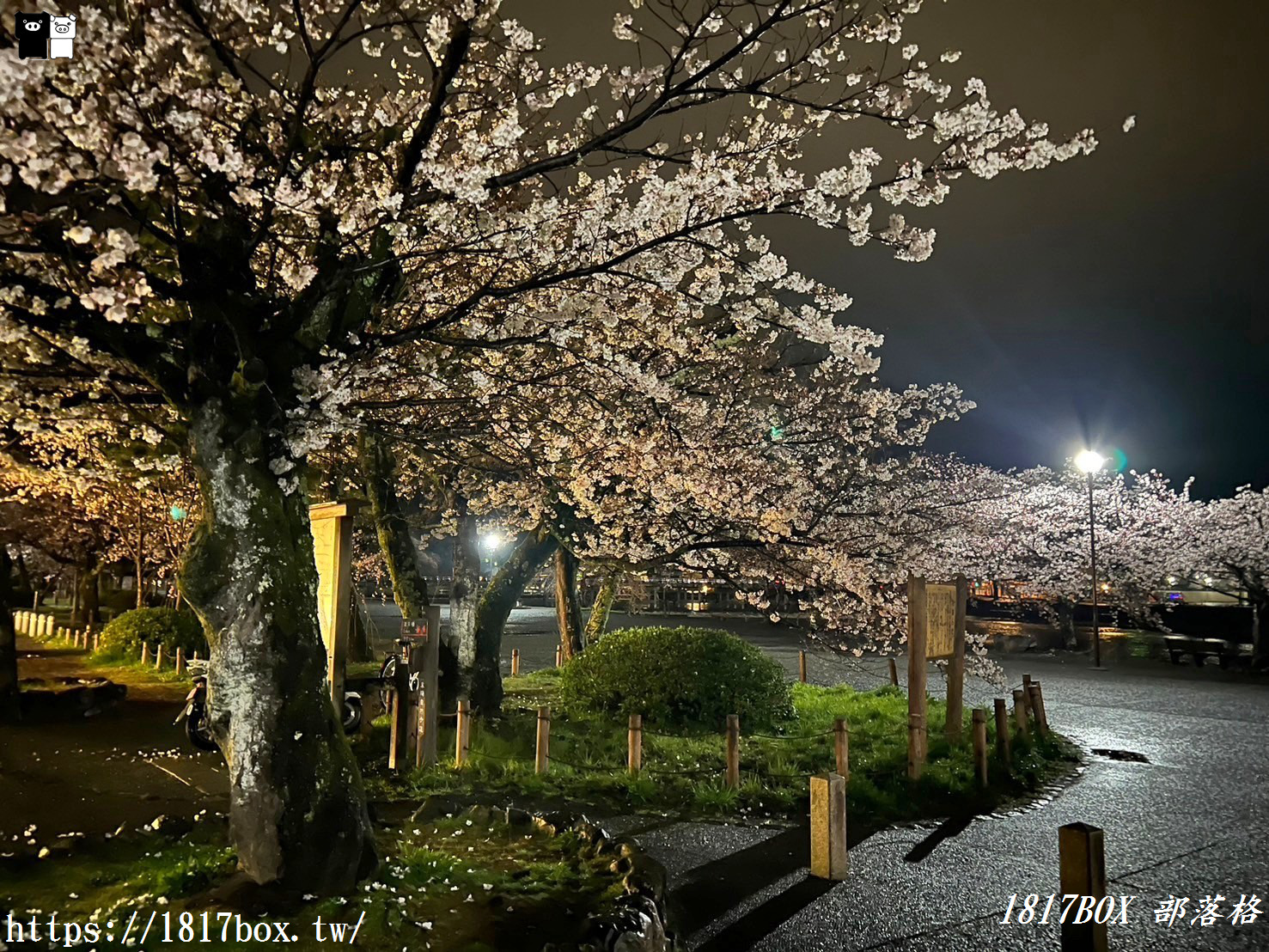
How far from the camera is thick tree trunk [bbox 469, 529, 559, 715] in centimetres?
1414

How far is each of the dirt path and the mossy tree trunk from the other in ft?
14.4

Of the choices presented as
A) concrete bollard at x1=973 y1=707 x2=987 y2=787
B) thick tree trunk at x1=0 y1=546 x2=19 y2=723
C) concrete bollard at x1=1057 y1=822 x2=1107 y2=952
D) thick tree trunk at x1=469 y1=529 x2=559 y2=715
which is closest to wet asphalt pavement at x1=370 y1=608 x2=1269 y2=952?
concrete bollard at x1=973 y1=707 x2=987 y2=787

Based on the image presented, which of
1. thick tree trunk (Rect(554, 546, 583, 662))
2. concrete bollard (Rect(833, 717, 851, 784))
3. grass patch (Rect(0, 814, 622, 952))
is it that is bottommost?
grass patch (Rect(0, 814, 622, 952))

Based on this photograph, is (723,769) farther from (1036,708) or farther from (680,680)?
(1036,708)

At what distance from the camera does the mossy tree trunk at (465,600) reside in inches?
561

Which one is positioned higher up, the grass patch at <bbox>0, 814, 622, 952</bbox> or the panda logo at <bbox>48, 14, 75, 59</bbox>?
the panda logo at <bbox>48, 14, 75, 59</bbox>

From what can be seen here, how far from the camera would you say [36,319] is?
6059mm

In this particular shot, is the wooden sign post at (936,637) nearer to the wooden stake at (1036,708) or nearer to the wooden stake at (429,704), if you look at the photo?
the wooden stake at (1036,708)

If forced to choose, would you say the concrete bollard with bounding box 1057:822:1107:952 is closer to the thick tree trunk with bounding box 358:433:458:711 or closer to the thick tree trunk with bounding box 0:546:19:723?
the thick tree trunk with bounding box 358:433:458:711

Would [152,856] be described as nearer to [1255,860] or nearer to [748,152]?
[748,152]

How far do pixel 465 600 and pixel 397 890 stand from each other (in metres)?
9.38

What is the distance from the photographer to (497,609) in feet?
48.3

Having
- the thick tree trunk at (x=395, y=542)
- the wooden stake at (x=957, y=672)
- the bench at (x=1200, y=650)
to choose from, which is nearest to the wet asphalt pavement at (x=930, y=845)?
the wooden stake at (x=957, y=672)

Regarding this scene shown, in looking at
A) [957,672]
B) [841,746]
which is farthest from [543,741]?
[957,672]
